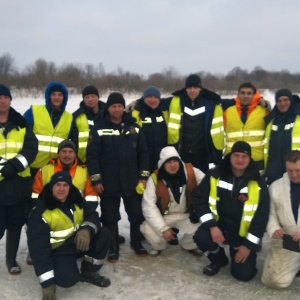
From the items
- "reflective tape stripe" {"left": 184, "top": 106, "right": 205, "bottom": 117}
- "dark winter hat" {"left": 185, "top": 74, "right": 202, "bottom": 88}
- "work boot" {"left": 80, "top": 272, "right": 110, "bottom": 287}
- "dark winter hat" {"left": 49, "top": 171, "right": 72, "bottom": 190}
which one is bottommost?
"work boot" {"left": 80, "top": 272, "right": 110, "bottom": 287}

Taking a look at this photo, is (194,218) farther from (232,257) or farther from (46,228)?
(46,228)

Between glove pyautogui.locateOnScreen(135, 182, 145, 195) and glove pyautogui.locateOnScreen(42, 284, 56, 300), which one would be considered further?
glove pyautogui.locateOnScreen(135, 182, 145, 195)

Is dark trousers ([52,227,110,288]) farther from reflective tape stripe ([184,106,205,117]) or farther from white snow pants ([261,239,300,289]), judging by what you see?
reflective tape stripe ([184,106,205,117])

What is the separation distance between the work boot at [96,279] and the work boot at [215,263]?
996mm

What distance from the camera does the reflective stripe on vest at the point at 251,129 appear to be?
15.5 ft

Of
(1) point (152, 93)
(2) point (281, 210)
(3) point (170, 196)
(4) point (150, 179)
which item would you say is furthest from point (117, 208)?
(2) point (281, 210)

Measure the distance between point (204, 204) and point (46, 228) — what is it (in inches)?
61.6

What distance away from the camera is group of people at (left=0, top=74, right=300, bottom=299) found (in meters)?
3.66

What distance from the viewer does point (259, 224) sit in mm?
3793

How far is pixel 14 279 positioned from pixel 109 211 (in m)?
1.18

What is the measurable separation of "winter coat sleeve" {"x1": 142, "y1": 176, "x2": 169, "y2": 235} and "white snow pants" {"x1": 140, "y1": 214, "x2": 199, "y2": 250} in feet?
0.27

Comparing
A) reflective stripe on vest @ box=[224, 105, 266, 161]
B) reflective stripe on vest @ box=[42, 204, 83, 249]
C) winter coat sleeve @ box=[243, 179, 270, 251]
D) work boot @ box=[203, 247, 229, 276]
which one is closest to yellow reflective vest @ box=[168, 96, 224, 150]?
reflective stripe on vest @ box=[224, 105, 266, 161]

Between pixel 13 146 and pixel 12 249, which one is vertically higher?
pixel 13 146

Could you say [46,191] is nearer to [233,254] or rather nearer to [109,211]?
[109,211]
